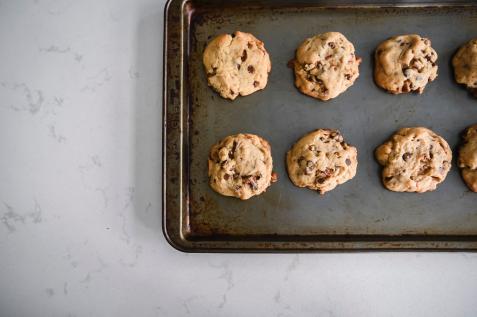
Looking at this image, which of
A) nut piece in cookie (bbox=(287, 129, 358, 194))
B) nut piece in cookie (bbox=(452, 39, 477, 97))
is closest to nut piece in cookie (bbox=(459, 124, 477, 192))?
nut piece in cookie (bbox=(452, 39, 477, 97))

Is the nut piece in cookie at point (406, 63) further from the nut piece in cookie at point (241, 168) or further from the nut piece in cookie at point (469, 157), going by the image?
the nut piece in cookie at point (241, 168)

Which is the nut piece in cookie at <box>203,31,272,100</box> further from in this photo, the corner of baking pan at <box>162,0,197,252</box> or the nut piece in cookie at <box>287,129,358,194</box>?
the nut piece in cookie at <box>287,129,358,194</box>

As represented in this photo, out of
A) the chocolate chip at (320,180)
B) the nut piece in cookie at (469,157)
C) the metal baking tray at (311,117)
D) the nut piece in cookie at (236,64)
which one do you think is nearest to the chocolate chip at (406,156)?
the metal baking tray at (311,117)

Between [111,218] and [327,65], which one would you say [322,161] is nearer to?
[327,65]

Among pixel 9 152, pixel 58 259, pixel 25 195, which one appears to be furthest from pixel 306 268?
pixel 9 152

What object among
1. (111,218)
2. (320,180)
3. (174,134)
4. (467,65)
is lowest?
(111,218)

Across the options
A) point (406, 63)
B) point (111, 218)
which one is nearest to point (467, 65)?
point (406, 63)
